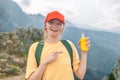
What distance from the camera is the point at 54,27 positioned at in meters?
6.34

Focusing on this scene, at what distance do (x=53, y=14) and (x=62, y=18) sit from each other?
18 centimetres

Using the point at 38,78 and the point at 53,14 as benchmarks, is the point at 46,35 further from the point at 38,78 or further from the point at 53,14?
the point at 38,78

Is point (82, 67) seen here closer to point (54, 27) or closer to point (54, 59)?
point (54, 59)

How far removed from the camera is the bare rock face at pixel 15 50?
4086 centimetres

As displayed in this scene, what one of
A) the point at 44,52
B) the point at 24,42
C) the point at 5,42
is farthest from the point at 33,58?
the point at 24,42

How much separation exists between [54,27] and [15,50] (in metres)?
48.8

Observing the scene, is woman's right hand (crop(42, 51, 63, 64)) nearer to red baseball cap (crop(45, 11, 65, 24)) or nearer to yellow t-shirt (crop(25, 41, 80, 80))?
yellow t-shirt (crop(25, 41, 80, 80))

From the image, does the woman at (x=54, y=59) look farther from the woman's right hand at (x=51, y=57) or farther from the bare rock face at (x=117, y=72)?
the bare rock face at (x=117, y=72)

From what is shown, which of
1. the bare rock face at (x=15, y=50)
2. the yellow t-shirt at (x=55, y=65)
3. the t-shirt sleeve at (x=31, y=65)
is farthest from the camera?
the bare rock face at (x=15, y=50)

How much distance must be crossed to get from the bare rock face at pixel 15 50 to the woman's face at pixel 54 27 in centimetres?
3108

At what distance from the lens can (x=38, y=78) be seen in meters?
6.00

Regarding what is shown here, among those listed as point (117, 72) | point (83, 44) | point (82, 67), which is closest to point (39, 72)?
point (82, 67)

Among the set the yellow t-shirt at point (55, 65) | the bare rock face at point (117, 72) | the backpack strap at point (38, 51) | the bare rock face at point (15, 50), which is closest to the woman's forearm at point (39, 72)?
the yellow t-shirt at point (55, 65)

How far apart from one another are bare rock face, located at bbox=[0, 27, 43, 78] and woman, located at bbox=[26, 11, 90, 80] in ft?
102
